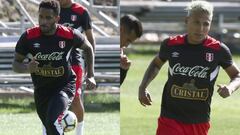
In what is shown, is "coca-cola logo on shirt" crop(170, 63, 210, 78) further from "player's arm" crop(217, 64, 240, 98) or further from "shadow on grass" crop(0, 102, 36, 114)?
"shadow on grass" crop(0, 102, 36, 114)

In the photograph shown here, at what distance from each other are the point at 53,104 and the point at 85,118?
5.12m

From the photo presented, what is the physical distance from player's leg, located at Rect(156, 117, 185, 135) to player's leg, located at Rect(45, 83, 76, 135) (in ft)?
3.94

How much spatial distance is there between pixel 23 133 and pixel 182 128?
4.72m

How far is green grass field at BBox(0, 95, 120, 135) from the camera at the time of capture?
37.3 ft

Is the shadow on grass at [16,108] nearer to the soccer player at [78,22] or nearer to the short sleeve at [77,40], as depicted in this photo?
the soccer player at [78,22]

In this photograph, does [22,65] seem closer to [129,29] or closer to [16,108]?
[129,29]

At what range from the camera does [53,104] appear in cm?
779

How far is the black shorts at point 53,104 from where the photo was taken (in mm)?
7562

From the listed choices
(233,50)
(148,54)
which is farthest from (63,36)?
(233,50)

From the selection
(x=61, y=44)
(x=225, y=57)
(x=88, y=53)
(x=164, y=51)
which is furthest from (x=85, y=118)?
(x=225, y=57)

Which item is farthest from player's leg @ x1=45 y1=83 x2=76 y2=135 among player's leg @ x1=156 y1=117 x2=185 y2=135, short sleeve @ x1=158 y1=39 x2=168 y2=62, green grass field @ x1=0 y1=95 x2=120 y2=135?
green grass field @ x1=0 y1=95 x2=120 y2=135

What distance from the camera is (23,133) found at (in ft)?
36.2

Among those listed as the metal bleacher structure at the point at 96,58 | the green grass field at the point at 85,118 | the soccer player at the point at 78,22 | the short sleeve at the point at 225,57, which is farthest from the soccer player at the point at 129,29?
the metal bleacher structure at the point at 96,58

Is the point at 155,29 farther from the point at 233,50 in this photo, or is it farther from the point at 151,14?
the point at 233,50
